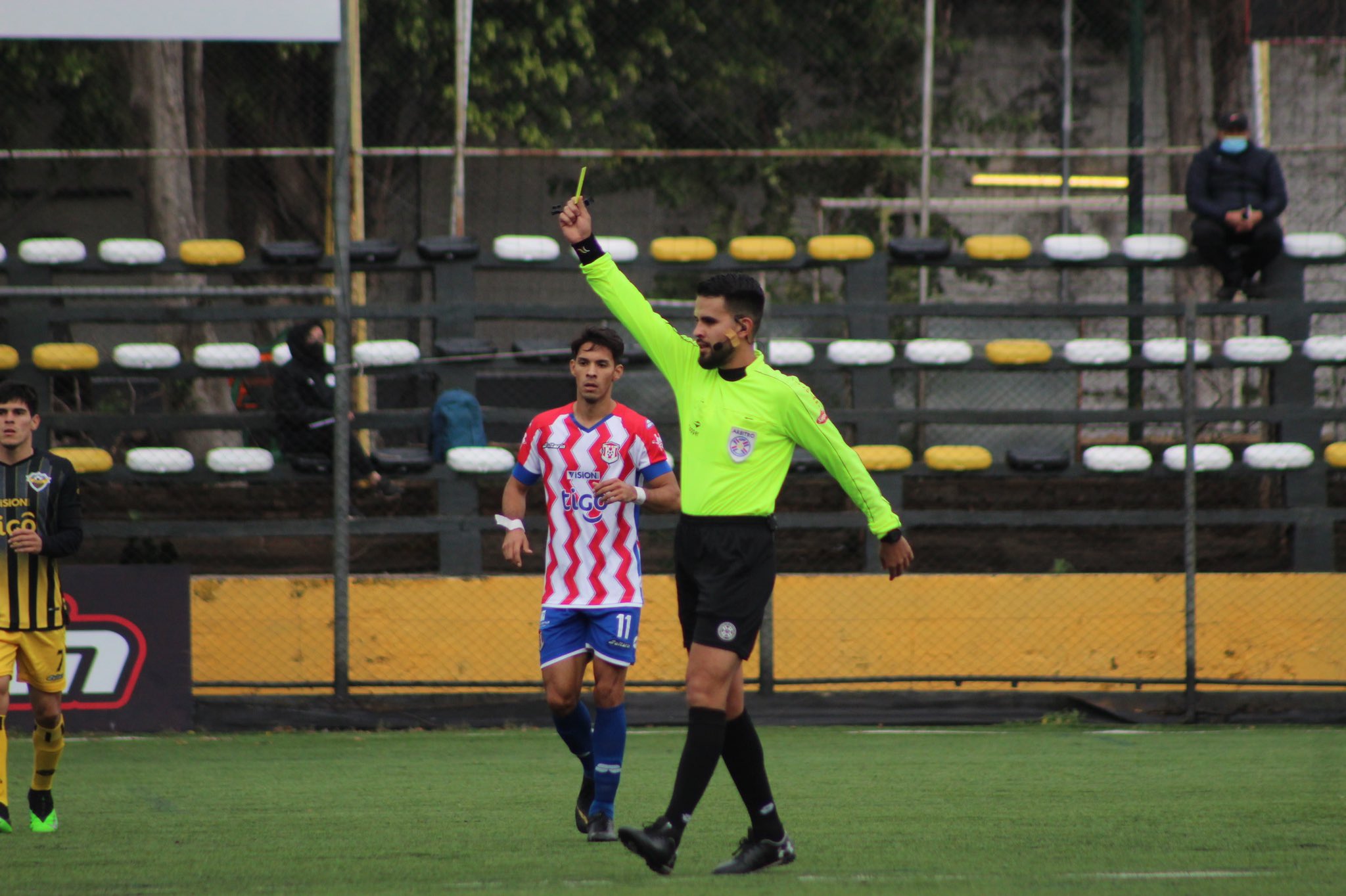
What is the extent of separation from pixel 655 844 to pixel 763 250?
28.0ft

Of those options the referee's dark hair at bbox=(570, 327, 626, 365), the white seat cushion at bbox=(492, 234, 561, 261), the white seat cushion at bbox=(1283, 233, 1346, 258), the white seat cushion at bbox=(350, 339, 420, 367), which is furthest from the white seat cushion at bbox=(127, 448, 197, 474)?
the white seat cushion at bbox=(1283, 233, 1346, 258)

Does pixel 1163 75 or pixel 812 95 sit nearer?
pixel 812 95

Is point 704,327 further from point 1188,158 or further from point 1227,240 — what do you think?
point 1188,158

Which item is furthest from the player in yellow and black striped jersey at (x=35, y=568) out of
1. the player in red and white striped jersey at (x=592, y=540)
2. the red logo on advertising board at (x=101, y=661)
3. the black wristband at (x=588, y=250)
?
the red logo on advertising board at (x=101, y=661)

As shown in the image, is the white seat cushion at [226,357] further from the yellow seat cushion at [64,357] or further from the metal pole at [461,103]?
the metal pole at [461,103]

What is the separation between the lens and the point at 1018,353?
42.1 feet

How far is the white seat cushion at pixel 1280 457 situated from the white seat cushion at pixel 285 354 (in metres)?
7.26

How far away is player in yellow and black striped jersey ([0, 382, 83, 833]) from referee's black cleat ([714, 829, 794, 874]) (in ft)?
10.1

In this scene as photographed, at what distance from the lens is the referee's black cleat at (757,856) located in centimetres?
520

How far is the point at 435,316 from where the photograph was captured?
12.5 meters

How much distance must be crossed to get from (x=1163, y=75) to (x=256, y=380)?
13223 mm

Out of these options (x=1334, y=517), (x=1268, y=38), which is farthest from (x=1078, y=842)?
(x=1268, y=38)

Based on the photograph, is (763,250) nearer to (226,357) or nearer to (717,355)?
(226,357)

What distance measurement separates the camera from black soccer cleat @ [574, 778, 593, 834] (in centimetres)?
621
